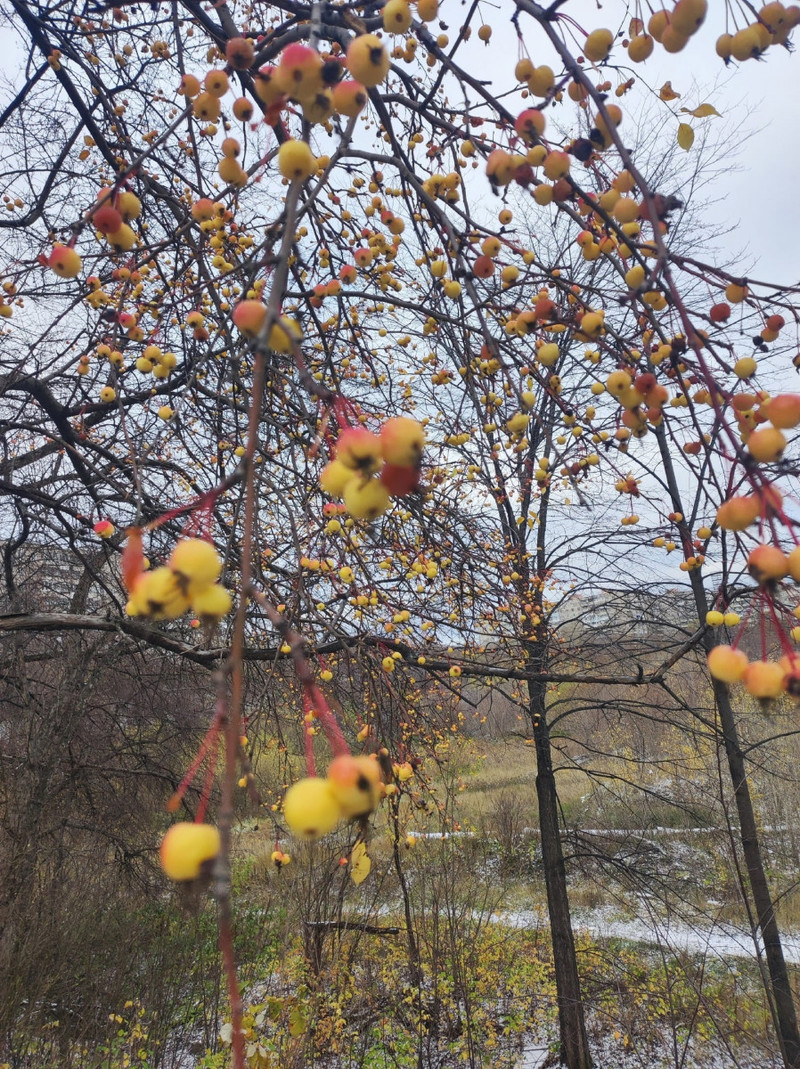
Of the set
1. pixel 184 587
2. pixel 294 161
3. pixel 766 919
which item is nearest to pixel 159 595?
pixel 184 587

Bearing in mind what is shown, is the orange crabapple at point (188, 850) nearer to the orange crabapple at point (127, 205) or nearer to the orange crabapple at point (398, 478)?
the orange crabapple at point (398, 478)

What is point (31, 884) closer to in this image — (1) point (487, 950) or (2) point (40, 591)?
(2) point (40, 591)

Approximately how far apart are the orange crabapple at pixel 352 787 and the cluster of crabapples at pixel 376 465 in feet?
0.83

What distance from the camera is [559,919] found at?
5.78 meters

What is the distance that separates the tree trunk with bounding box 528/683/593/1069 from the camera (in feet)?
17.5

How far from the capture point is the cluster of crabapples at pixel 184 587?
1.86ft

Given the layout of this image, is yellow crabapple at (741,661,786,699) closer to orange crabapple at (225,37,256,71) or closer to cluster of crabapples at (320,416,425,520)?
cluster of crabapples at (320,416,425,520)

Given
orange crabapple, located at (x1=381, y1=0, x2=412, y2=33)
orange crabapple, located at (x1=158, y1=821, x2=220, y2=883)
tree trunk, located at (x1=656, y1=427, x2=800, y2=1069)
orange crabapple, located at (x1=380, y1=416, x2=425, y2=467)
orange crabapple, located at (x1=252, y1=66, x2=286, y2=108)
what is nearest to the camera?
orange crabapple, located at (x1=158, y1=821, x2=220, y2=883)

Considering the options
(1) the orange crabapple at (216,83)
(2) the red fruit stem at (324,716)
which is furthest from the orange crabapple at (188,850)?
(1) the orange crabapple at (216,83)

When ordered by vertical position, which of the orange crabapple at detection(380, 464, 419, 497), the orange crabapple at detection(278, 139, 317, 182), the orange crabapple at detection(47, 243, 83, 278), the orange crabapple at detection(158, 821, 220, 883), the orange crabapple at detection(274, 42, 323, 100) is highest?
the orange crabapple at detection(47, 243, 83, 278)

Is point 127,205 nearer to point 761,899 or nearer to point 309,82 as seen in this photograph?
point 309,82

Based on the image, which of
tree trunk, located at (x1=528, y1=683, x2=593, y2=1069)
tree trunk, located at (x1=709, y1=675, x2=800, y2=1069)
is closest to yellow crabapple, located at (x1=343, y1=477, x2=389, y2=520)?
tree trunk, located at (x1=709, y1=675, x2=800, y2=1069)

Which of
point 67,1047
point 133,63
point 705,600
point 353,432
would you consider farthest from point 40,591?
point 353,432

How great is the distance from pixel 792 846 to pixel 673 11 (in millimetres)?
12623
